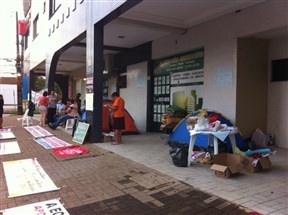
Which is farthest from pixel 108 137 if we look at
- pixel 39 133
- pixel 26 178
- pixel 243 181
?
pixel 243 181

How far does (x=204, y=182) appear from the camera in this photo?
4.88m

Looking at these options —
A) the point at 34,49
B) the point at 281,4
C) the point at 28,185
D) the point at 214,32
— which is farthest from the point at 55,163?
the point at 34,49

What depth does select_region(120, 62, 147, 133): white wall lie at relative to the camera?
1238cm

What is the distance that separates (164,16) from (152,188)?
561 cm

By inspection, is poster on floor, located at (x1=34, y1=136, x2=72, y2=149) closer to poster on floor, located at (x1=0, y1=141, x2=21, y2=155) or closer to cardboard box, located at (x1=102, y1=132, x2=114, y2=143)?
poster on floor, located at (x1=0, y1=141, x2=21, y2=155)

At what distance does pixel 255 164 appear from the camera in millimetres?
5395

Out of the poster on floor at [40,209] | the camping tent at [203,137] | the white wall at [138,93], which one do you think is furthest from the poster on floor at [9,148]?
the white wall at [138,93]

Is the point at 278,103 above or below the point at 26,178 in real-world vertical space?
above

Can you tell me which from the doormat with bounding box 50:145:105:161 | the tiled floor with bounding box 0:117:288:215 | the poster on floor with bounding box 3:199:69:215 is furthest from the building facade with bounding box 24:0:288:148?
the poster on floor with bounding box 3:199:69:215

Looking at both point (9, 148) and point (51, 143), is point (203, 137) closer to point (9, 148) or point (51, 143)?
point (51, 143)

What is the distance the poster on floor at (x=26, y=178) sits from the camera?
15.4 feet

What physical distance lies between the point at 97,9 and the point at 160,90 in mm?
4112

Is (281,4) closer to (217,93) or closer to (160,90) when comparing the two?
(217,93)

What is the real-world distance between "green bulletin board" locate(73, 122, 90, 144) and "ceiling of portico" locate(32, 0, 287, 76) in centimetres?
330
